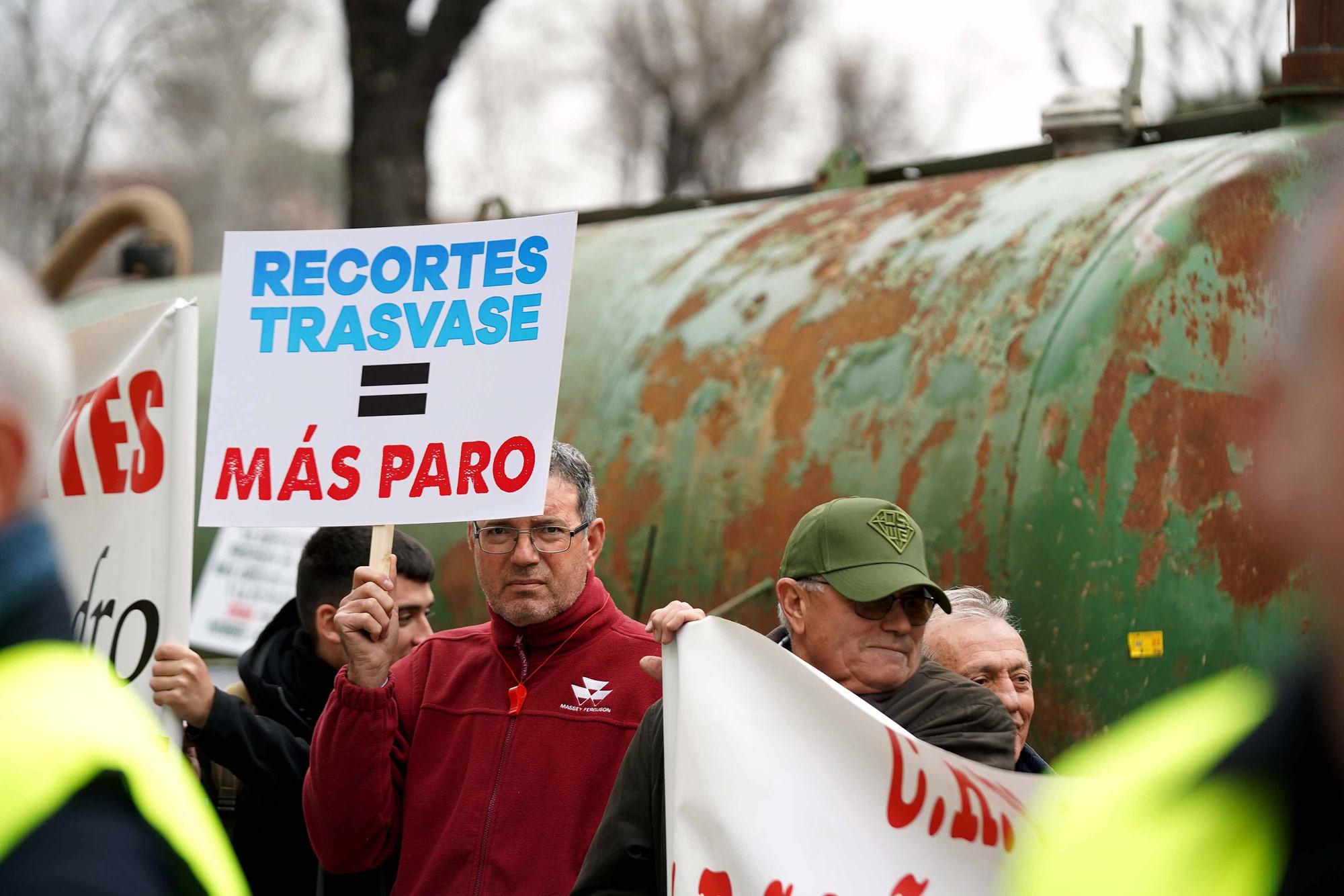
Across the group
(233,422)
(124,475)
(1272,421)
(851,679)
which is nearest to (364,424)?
(233,422)

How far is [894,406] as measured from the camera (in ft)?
16.0

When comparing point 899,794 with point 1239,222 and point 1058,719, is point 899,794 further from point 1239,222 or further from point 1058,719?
point 1239,222

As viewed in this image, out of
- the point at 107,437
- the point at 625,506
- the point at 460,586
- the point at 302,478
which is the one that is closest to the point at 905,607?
the point at 302,478

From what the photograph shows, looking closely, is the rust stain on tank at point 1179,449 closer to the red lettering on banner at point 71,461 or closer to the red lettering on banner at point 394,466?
the red lettering on banner at point 394,466

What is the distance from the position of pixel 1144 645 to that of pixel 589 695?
1.67m

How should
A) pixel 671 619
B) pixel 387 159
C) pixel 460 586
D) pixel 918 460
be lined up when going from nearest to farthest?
pixel 671 619
pixel 918 460
pixel 460 586
pixel 387 159

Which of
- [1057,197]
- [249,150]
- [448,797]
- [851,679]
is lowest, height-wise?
[448,797]

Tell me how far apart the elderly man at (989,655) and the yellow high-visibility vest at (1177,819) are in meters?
2.19

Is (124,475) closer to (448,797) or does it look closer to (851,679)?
(448,797)

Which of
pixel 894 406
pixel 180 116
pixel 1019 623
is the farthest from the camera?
pixel 180 116

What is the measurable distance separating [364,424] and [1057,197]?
242 cm

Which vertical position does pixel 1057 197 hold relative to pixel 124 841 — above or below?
above

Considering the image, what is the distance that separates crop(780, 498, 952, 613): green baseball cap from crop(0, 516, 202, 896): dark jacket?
1.84m

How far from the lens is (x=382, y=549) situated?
354cm
